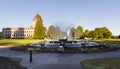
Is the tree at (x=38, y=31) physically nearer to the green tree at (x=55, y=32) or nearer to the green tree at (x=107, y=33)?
the green tree at (x=55, y=32)

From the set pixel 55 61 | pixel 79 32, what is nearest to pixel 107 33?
pixel 79 32

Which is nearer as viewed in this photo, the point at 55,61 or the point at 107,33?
the point at 55,61

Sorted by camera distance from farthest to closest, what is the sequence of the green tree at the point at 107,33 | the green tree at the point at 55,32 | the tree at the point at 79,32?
the tree at the point at 79,32 → the green tree at the point at 107,33 → the green tree at the point at 55,32

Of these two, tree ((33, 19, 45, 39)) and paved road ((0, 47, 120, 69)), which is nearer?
paved road ((0, 47, 120, 69))

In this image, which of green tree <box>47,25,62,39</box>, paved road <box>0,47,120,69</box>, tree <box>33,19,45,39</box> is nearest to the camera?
paved road <box>0,47,120,69</box>

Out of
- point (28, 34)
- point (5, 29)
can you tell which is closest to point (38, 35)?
point (28, 34)

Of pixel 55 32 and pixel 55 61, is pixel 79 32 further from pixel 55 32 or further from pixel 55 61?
pixel 55 61

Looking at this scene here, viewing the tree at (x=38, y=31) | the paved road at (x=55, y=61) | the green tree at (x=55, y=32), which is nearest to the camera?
the paved road at (x=55, y=61)

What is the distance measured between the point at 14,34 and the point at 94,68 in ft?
512

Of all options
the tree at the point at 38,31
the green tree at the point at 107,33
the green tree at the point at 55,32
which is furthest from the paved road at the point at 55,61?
the green tree at the point at 107,33

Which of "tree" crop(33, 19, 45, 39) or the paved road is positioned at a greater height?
"tree" crop(33, 19, 45, 39)

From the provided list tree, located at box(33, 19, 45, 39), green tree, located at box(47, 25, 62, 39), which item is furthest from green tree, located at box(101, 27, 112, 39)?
tree, located at box(33, 19, 45, 39)

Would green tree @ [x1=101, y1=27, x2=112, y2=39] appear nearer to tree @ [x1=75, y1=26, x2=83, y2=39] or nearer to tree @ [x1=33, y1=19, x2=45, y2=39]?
tree @ [x1=75, y1=26, x2=83, y2=39]

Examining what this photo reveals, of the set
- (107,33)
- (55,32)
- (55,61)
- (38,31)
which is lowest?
(55,61)
